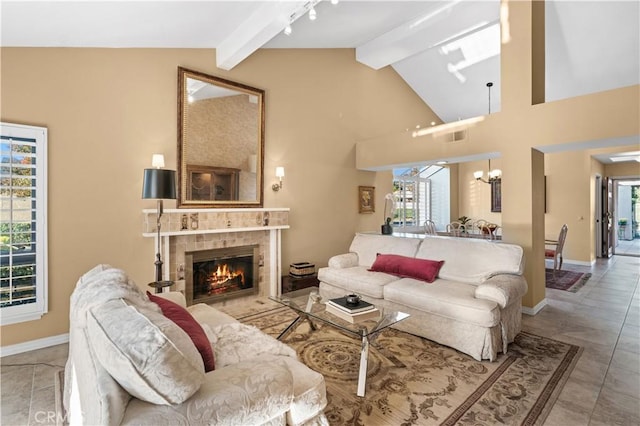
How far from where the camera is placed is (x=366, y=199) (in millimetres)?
6457

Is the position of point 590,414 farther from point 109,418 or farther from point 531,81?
point 531,81

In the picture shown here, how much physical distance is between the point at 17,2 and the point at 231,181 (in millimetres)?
2628

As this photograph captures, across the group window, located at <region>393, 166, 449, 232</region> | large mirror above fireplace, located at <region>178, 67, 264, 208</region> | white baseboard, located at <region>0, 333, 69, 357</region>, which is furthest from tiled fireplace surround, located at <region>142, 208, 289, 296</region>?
window, located at <region>393, 166, 449, 232</region>

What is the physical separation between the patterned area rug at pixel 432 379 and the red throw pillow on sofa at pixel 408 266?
2.29 feet

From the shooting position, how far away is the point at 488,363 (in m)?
2.78

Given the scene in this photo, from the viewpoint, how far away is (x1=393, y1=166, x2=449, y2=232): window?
318 inches

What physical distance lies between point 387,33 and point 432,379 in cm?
529

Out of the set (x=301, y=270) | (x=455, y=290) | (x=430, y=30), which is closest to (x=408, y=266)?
(x=455, y=290)

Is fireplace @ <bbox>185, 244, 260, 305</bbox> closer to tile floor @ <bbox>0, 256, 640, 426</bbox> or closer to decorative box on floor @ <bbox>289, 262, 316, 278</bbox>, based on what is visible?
decorative box on floor @ <bbox>289, 262, 316, 278</bbox>

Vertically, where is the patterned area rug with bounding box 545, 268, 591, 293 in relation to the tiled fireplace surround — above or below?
below

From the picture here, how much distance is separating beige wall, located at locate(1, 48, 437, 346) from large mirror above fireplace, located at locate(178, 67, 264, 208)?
0.48 feet

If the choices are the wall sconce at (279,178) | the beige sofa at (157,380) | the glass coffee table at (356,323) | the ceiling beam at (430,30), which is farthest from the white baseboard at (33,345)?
the ceiling beam at (430,30)

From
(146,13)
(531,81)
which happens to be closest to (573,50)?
(531,81)

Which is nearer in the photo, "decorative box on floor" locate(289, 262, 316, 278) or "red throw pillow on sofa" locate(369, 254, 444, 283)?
"red throw pillow on sofa" locate(369, 254, 444, 283)
